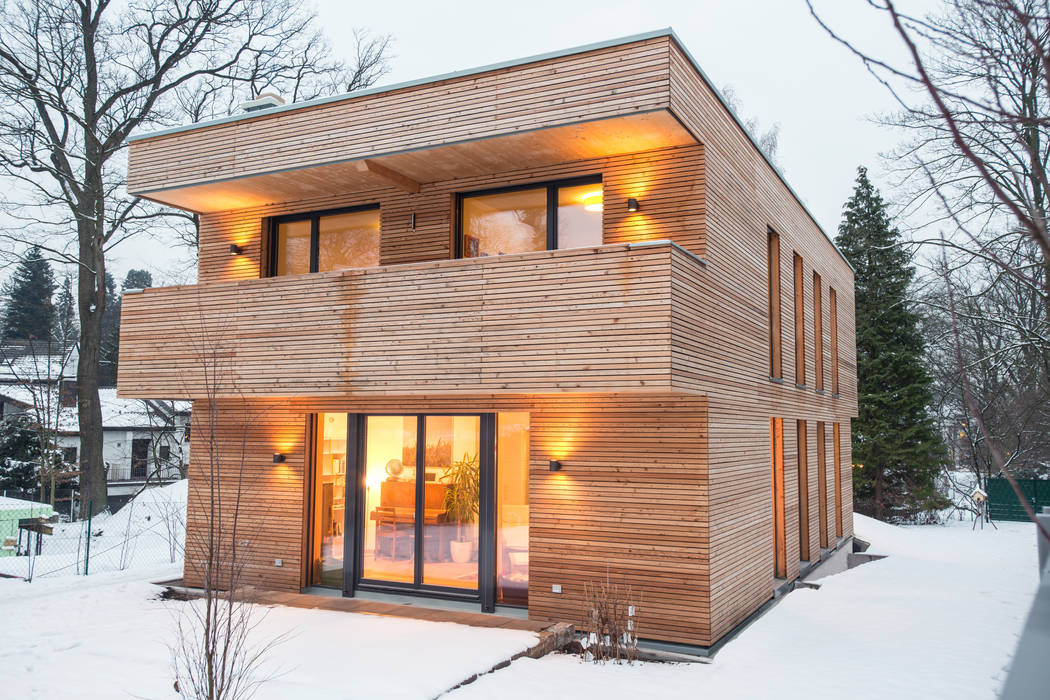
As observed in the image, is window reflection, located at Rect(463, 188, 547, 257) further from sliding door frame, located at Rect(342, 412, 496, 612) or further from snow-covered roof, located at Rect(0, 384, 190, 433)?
snow-covered roof, located at Rect(0, 384, 190, 433)

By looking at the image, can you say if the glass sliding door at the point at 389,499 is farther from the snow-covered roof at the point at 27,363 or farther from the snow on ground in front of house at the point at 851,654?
the snow-covered roof at the point at 27,363

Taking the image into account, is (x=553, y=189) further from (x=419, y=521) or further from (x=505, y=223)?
(x=419, y=521)

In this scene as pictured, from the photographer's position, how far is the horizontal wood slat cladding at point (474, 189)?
881 cm

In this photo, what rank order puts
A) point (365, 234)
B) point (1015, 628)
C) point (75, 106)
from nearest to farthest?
1. point (1015, 628)
2. point (365, 234)
3. point (75, 106)

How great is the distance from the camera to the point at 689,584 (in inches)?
326

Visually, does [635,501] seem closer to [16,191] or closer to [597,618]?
[597,618]

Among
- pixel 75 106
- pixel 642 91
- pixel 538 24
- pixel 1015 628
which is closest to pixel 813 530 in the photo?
pixel 1015 628

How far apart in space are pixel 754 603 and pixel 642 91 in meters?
6.53

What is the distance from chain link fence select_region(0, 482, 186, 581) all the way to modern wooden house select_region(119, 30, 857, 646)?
321cm

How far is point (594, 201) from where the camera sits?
9.47 metres

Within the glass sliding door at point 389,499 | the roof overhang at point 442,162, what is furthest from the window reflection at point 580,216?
the glass sliding door at point 389,499

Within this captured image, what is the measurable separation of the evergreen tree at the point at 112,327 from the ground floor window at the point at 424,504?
14948mm

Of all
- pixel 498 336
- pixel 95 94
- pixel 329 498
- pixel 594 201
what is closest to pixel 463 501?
pixel 329 498

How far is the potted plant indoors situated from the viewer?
9789 mm
